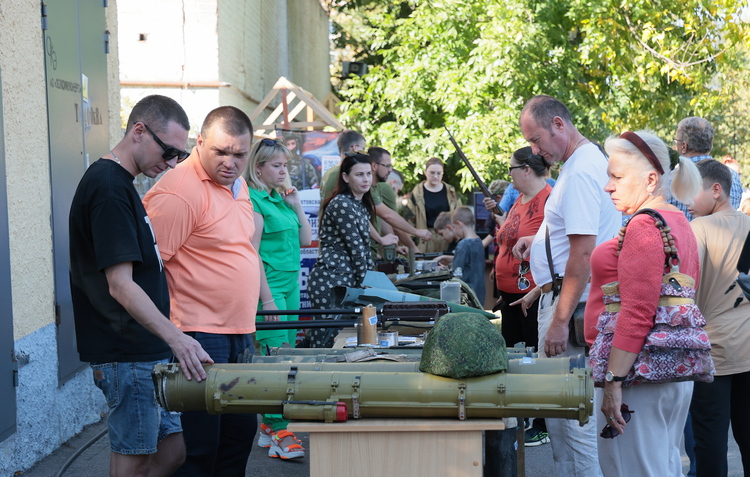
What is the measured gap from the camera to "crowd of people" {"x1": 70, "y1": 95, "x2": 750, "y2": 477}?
305 cm

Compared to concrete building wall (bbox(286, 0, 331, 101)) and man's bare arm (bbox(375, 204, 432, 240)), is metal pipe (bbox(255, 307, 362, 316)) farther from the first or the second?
concrete building wall (bbox(286, 0, 331, 101))


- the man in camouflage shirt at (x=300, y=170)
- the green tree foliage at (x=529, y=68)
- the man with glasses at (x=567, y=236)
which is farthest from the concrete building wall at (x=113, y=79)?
the green tree foliage at (x=529, y=68)

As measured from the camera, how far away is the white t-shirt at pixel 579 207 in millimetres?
3912

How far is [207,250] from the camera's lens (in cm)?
Answer: 369

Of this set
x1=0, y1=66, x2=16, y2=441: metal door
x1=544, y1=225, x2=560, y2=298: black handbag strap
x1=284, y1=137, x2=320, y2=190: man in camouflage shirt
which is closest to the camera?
x1=544, y1=225, x2=560, y2=298: black handbag strap

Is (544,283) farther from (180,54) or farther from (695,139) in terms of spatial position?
(180,54)

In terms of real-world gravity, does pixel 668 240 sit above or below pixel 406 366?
above

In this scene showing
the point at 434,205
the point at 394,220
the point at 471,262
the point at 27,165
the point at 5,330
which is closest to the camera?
the point at 5,330

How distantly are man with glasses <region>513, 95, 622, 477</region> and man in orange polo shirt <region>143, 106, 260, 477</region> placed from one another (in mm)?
1562

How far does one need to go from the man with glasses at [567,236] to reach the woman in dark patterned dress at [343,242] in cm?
160

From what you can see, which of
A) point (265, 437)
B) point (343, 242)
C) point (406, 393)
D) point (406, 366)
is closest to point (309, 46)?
point (343, 242)

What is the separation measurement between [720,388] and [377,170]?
474cm

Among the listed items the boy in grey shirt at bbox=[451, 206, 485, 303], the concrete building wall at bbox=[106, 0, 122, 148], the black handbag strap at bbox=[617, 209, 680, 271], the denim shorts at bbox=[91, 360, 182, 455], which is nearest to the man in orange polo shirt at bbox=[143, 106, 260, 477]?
the denim shorts at bbox=[91, 360, 182, 455]

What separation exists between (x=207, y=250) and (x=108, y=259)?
689 mm
